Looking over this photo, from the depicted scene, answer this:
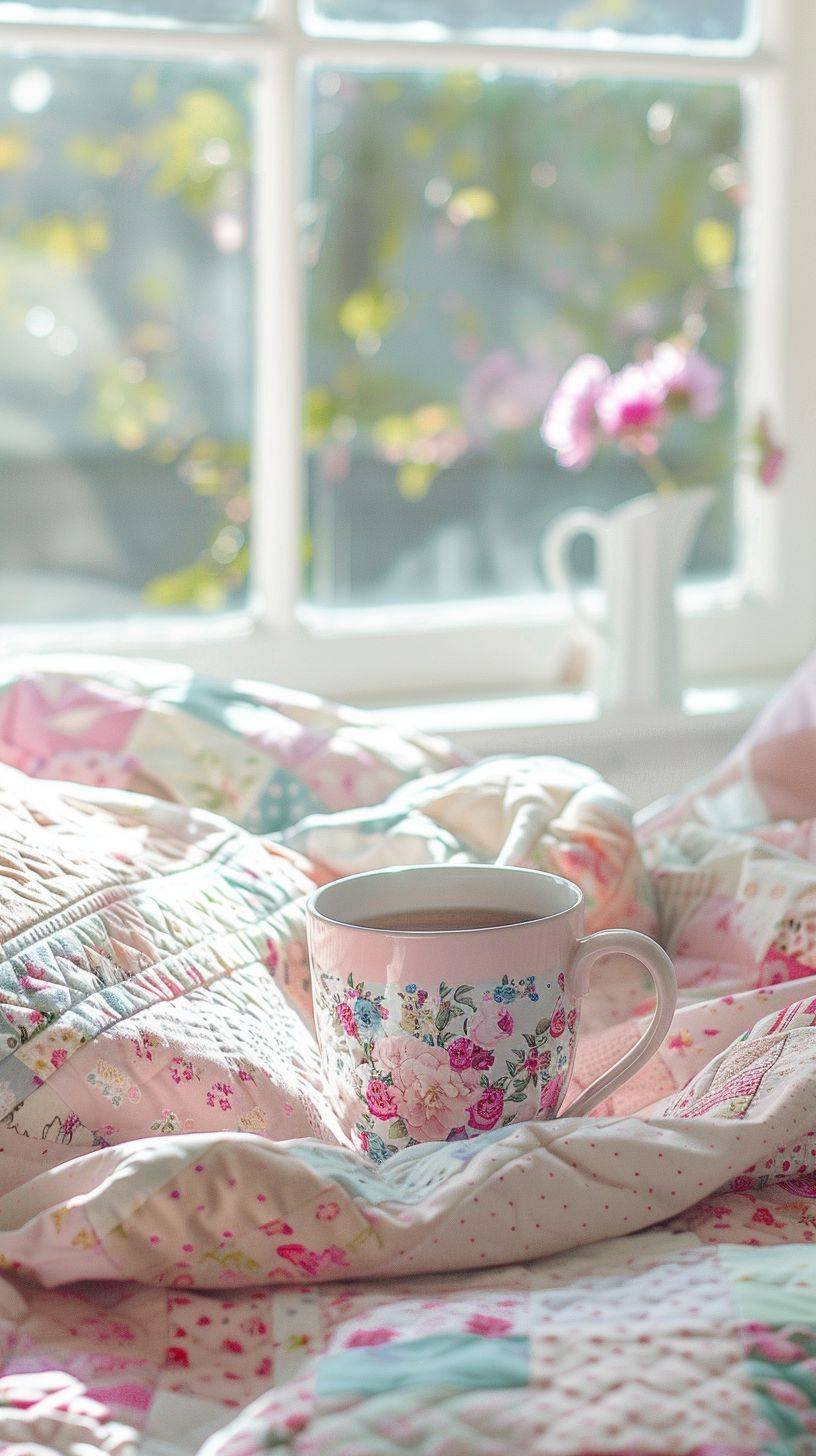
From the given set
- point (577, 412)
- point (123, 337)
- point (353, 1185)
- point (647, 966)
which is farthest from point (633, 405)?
point (353, 1185)

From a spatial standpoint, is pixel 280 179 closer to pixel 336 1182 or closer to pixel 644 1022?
pixel 644 1022

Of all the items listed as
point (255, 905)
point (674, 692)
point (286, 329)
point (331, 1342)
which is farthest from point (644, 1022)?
point (286, 329)

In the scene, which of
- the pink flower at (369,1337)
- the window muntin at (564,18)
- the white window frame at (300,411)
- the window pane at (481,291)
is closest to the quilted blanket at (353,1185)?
the pink flower at (369,1337)

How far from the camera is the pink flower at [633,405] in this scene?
1578 millimetres

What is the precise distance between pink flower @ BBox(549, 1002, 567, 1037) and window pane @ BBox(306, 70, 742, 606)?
1049mm

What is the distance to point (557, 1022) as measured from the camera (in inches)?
23.6

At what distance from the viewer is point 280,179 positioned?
1487 millimetres

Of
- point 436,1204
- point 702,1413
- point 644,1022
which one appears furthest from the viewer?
point 644,1022

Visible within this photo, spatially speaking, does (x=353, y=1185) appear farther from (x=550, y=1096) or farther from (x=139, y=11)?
(x=139, y=11)

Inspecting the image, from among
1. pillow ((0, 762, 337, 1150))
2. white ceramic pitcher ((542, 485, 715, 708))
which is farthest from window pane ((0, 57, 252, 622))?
pillow ((0, 762, 337, 1150))

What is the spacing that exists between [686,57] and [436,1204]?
1456 mm

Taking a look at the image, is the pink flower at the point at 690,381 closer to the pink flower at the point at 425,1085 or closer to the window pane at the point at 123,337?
the window pane at the point at 123,337

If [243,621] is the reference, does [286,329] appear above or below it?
above

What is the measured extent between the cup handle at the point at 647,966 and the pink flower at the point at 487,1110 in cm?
4
